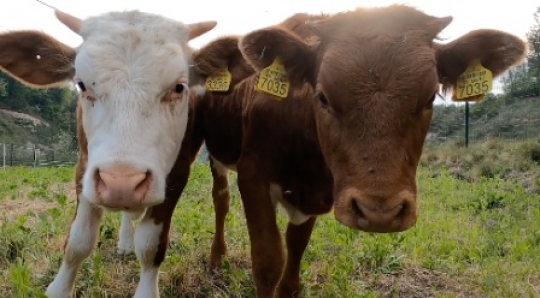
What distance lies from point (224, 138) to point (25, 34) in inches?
75.5

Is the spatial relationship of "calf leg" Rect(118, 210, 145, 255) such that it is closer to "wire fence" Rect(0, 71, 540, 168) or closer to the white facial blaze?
the white facial blaze

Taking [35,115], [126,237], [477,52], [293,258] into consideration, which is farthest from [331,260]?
[35,115]

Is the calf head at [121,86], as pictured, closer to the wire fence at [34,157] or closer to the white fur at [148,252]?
the white fur at [148,252]

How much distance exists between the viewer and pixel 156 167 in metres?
3.20

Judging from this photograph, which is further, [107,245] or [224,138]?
[107,245]

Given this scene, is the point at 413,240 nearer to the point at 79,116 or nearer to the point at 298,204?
the point at 298,204

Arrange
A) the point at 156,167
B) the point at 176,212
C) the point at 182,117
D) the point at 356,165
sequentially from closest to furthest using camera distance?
the point at 356,165
the point at 156,167
the point at 182,117
the point at 176,212

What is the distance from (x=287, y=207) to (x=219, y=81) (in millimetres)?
1105

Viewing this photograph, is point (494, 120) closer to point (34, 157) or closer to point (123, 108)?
point (123, 108)

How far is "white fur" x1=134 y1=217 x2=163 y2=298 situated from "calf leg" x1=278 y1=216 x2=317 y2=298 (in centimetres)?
104

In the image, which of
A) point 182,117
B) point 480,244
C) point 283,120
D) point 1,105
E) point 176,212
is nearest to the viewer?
point 182,117

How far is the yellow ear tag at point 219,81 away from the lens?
165 inches

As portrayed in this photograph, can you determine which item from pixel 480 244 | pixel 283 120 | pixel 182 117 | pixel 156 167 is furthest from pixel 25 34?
pixel 480 244

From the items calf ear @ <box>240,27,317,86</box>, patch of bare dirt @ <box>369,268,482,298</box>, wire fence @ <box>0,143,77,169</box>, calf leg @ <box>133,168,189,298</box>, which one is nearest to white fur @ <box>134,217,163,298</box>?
calf leg @ <box>133,168,189,298</box>
